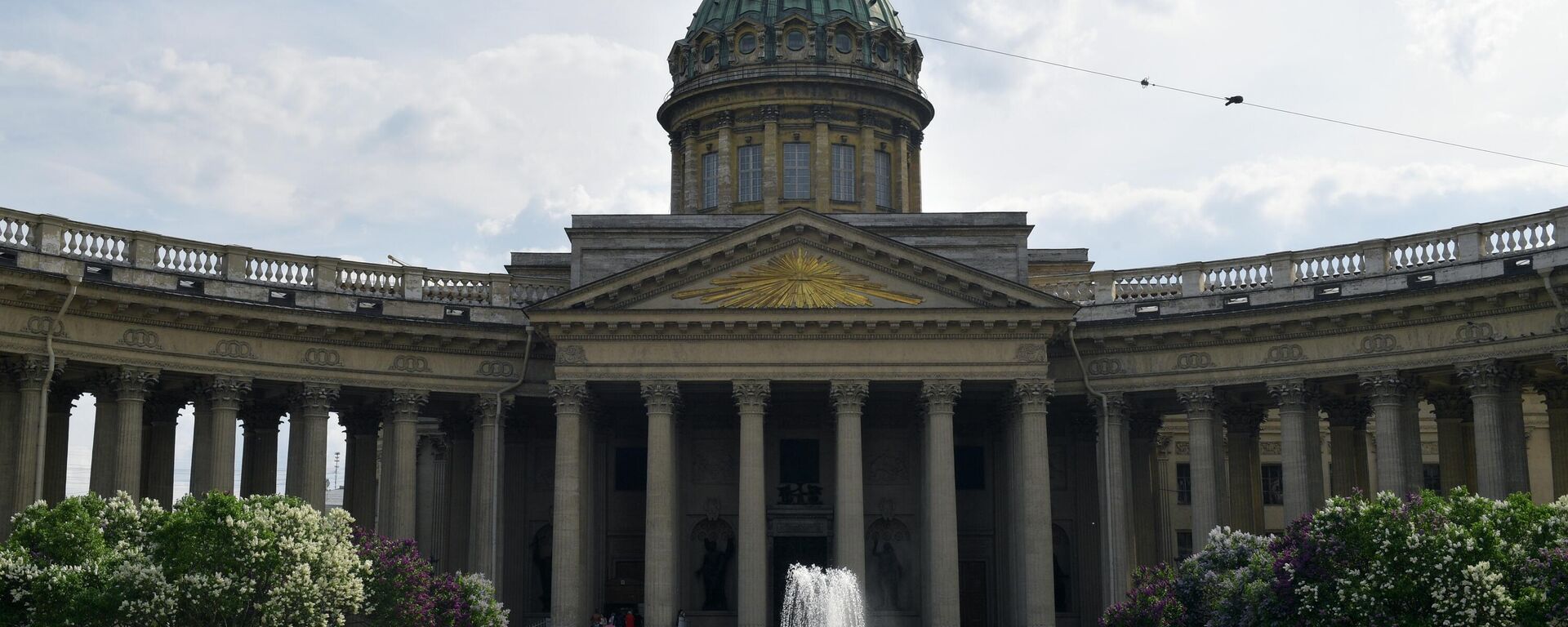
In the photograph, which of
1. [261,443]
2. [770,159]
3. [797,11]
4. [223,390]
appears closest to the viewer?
[223,390]

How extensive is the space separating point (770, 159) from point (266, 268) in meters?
23.5

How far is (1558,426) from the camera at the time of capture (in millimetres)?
47406

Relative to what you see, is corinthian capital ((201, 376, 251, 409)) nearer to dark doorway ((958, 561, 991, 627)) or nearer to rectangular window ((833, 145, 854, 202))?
dark doorway ((958, 561, 991, 627))

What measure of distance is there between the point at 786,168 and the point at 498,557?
22.4 m

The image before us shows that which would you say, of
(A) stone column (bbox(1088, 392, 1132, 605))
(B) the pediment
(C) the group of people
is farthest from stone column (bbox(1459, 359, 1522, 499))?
(C) the group of people

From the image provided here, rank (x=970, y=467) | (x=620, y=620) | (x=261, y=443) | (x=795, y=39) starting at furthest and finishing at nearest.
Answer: (x=795, y=39) → (x=970, y=467) → (x=620, y=620) → (x=261, y=443)

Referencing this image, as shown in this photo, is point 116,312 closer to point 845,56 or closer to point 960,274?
point 960,274

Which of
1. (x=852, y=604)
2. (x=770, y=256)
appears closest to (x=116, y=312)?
(x=770, y=256)

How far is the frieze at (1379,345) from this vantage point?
45.7m

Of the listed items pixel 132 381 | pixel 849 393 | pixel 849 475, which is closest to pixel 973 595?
pixel 849 475

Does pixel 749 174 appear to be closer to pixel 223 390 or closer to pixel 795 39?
pixel 795 39

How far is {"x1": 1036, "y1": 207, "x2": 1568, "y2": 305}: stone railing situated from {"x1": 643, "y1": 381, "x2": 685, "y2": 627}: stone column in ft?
42.6

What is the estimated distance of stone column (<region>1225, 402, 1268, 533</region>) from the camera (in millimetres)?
53344

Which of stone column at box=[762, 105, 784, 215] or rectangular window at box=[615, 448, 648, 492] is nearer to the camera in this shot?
rectangular window at box=[615, 448, 648, 492]
